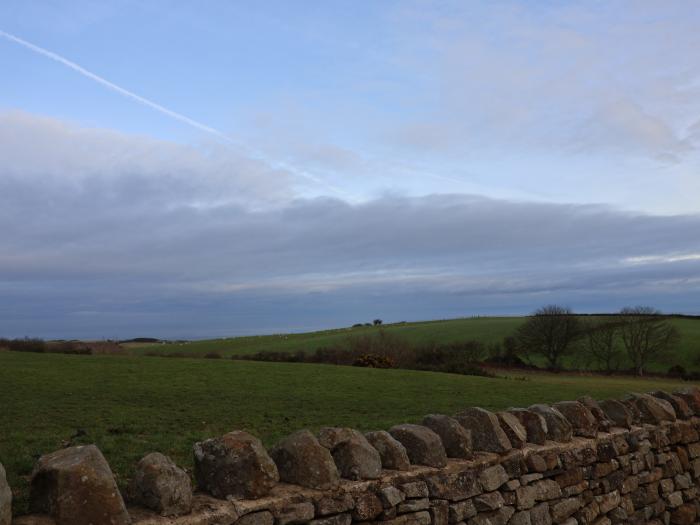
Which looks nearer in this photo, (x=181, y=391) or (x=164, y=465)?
(x=164, y=465)

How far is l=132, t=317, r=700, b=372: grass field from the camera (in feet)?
178

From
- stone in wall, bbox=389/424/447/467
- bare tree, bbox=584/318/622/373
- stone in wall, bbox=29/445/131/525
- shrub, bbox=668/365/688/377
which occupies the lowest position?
shrub, bbox=668/365/688/377

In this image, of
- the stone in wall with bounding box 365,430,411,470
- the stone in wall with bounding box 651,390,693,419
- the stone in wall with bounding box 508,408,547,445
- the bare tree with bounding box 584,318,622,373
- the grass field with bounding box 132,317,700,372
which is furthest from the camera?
the bare tree with bounding box 584,318,622,373

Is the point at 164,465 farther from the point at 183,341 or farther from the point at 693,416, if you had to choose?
the point at 183,341

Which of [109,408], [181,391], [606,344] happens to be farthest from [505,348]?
[109,408]

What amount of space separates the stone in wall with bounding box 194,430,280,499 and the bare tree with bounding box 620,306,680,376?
53.7 m

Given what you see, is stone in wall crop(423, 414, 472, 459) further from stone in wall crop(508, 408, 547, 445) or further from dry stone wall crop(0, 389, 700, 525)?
stone in wall crop(508, 408, 547, 445)

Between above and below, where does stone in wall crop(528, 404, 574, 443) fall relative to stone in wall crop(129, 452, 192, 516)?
below

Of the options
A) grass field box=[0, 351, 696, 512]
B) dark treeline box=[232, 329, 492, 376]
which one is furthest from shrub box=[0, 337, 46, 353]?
dark treeline box=[232, 329, 492, 376]

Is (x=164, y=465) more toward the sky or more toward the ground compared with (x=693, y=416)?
Result: more toward the sky

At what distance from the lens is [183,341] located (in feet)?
226

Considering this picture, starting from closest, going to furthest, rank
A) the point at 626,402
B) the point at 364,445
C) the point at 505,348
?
1. the point at 364,445
2. the point at 626,402
3. the point at 505,348

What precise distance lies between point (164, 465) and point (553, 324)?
192 ft

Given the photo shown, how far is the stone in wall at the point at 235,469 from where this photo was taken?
3.99 m
